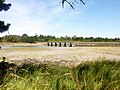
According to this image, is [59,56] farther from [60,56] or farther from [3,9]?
[3,9]

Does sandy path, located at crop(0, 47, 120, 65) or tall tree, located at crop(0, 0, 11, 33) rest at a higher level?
tall tree, located at crop(0, 0, 11, 33)

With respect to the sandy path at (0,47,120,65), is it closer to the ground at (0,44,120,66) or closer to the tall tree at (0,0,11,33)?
the ground at (0,44,120,66)

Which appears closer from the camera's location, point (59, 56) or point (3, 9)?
point (3, 9)

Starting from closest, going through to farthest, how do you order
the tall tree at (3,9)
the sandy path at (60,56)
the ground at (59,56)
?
the tall tree at (3,9)
the ground at (59,56)
the sandy path at (60,56)

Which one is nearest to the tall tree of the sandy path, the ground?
the ground

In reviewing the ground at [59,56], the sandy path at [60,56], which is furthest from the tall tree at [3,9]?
the sandy path at [60,56]

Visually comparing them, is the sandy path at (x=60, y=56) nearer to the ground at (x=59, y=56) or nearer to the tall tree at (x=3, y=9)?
the ground at (x=59, y=56)

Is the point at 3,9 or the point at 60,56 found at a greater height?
the point at 3,9

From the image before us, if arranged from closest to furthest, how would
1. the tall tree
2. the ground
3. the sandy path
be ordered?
the tall tree
the ground
the sandy path

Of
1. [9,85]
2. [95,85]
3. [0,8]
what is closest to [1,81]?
[9,85]

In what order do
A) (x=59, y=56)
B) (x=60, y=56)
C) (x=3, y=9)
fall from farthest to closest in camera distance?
(x=60, y=56) < (x=59, y=56) < (x=3, y=9)

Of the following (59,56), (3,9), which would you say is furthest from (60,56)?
(3,9)

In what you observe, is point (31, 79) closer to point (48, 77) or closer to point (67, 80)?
point (48, 77)

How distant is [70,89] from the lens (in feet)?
20.5
